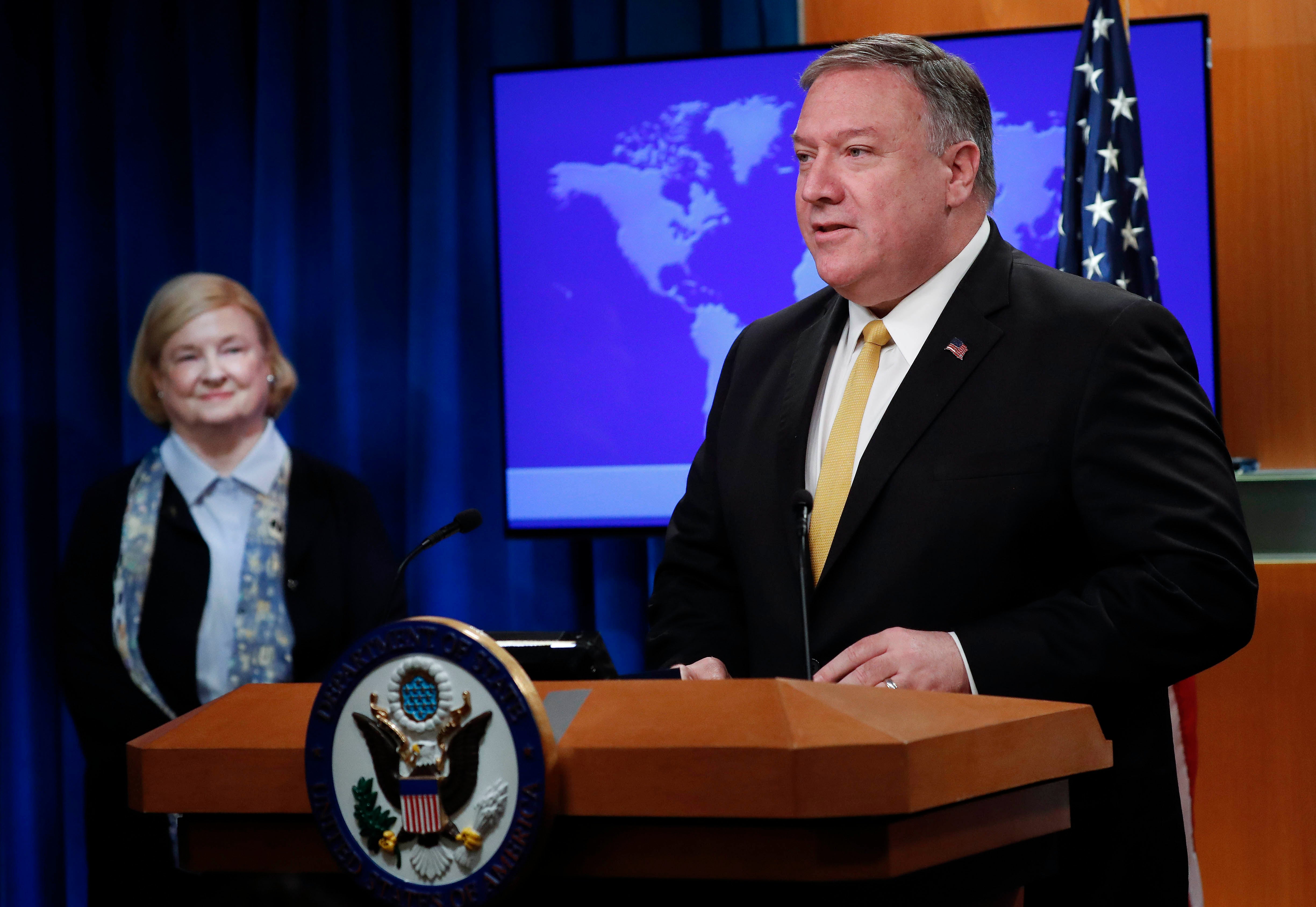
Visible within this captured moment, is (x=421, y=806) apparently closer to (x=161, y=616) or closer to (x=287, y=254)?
(x=161, y=616)

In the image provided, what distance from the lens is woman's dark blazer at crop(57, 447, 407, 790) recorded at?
3328 millimetres

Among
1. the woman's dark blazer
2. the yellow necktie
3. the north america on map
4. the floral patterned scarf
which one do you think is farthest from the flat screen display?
the yellow necktie

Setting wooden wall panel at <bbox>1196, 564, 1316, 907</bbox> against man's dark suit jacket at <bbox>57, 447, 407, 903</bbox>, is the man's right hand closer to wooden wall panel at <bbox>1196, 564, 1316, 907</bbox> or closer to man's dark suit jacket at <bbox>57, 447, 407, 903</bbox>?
man's dark suit jacket at <bbox>57, 447, 407, 903</bbox>

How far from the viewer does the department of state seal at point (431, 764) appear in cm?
90

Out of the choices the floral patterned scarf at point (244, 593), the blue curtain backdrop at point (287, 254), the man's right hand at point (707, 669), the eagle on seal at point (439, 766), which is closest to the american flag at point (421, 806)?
the eagle on seal at point (439, 766)

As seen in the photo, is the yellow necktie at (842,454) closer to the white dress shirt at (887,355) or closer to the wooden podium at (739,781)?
the white dress shirt at (887,355)

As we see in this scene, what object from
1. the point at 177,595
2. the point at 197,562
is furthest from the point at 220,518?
the point at 177,595

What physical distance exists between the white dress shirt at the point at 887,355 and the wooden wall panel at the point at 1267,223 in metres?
1.68

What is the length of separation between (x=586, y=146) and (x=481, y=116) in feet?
1.80

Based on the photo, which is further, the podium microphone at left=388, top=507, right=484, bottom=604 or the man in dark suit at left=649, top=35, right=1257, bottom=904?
the podium microphone at left=388, top=507, right=484, bottom=604

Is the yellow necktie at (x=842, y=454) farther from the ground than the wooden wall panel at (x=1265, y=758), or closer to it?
farther from the ground

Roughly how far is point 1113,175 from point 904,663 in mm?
1953

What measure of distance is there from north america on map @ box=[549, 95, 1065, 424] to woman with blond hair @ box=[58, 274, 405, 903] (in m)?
1.03

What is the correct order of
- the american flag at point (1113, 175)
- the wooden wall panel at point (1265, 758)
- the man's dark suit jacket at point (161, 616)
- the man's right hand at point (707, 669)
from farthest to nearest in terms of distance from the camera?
the man's dark suit jacket at point (161, 616)
the wooden wall panel at point (1265, 758)
the american flag at point (1113, 175)
the man's right hand at point (707, 669)
